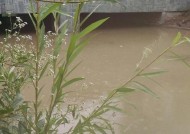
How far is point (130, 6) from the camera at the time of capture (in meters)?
5.69

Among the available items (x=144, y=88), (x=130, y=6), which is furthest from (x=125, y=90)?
(x=130, y=6)

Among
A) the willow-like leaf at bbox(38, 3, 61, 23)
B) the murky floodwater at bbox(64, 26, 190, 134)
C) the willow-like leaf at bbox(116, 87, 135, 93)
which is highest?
the willow-like leaf at bbox(38, 3, 61, 23)

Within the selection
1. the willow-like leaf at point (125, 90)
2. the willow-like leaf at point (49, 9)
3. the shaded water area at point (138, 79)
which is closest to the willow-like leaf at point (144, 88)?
the willow-like leaf at point (125, 90)

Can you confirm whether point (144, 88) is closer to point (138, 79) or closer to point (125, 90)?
point (125, 90)

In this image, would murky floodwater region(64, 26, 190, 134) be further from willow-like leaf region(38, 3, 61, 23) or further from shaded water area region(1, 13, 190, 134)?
willow-like leaf region(38, 3, 61, 23)

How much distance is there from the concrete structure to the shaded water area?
396mm

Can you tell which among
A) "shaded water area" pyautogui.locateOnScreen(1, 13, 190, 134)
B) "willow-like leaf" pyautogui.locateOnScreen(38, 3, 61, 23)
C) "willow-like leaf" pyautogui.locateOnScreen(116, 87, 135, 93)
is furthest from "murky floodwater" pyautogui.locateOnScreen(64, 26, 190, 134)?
"willow-like leaf" pyautogui.locateOnScreen(38, 3, 61, 23)

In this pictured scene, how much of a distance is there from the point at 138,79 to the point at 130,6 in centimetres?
279

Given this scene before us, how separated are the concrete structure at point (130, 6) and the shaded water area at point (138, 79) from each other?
15.6 inches

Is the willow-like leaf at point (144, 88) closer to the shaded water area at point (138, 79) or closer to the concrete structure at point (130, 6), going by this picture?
the shaded water area at point (138, 79)

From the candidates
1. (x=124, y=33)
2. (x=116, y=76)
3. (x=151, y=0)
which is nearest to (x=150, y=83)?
(x=116, y=76)

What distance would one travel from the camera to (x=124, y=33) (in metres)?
5.52

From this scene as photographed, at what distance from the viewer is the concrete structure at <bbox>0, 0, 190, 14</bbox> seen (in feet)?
15.3

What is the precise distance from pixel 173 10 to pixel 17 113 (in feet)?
18.5
